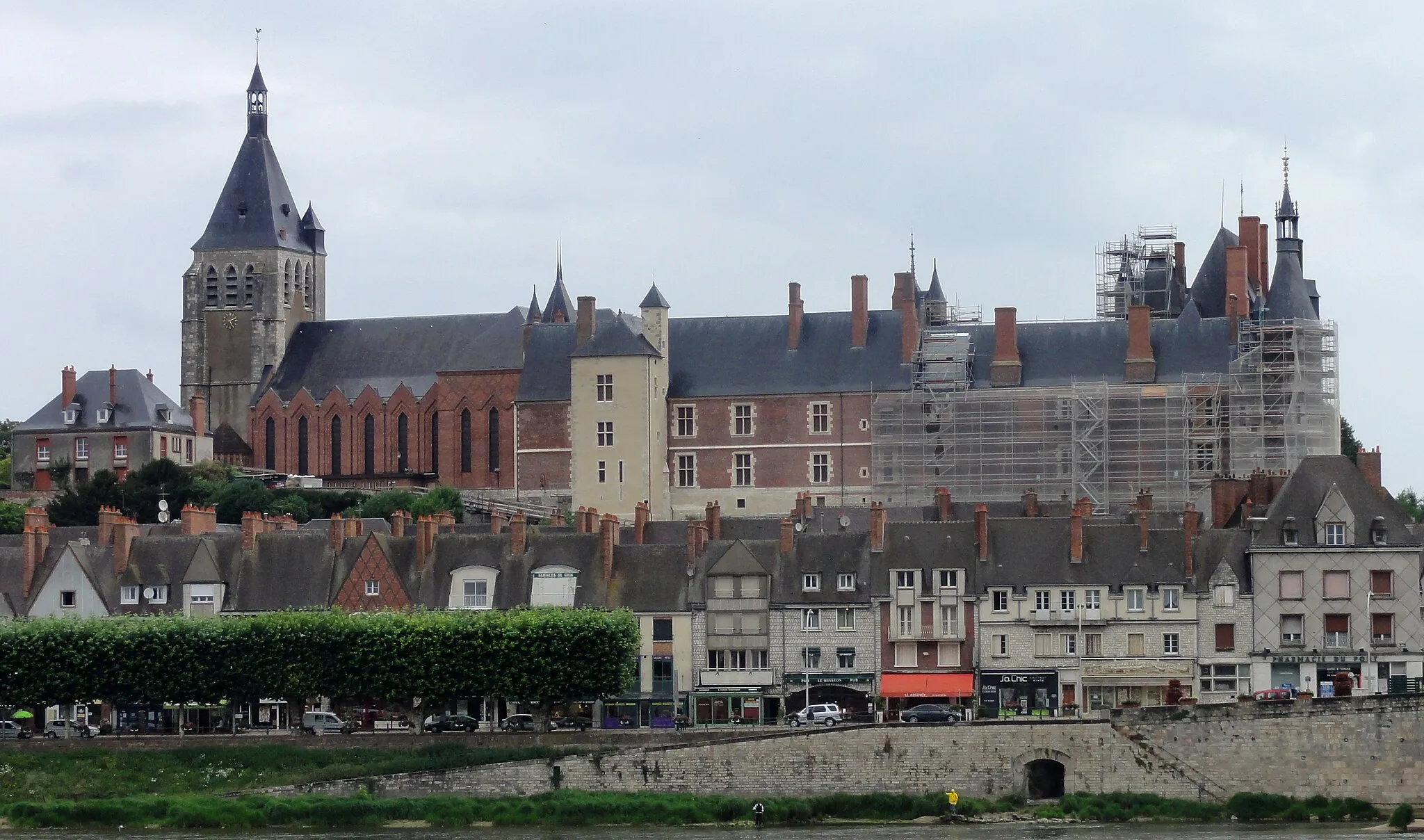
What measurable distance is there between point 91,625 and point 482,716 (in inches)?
351

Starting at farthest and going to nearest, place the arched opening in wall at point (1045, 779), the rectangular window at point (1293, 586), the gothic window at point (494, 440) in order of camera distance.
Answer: the gothic window at point (494, 440)
the rectangular window at point (1293, 586)
the arched opening in wall at point (1045, 779)

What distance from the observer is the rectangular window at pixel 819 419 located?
10981 centimetres

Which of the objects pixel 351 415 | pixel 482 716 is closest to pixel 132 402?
pixel 351 415

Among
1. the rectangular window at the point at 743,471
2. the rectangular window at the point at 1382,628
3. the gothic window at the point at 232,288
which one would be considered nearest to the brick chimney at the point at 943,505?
the rectangular window at the point at 1382,628

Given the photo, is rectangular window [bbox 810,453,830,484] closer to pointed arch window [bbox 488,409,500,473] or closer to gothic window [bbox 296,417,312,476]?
pointed arch window [bbox 488,409,500,473]

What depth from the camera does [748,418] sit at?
364 ft

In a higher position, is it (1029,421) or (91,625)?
(1029,421)

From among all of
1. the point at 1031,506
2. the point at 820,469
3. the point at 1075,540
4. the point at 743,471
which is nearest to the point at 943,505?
the point at 1031,506

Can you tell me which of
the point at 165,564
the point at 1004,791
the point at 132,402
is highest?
the point at 132,402

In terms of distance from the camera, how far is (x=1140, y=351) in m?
103

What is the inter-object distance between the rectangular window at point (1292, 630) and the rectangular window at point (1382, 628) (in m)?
1.51

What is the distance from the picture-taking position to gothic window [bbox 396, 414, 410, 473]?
391ft

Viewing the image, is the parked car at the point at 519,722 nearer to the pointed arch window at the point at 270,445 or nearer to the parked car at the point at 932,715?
the parked car at the point at 932,715

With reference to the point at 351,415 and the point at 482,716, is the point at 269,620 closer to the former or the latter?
the point at 482,716
